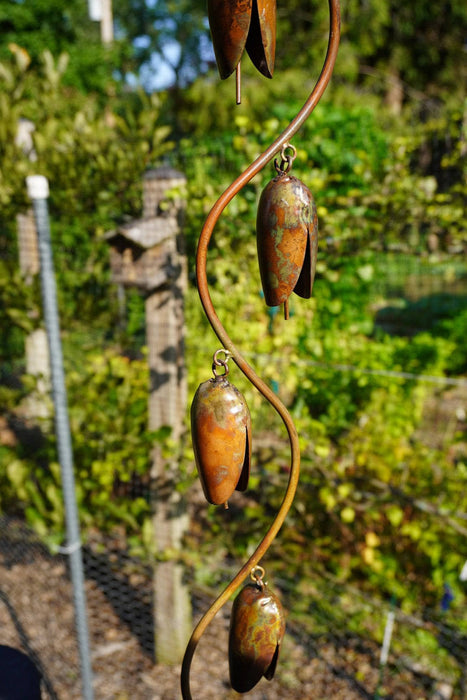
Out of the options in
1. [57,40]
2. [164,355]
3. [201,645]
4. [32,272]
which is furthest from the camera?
[57,40]

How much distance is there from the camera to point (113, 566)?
3.19 meters

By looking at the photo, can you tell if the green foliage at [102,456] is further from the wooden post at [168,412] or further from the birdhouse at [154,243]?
the birdhouse at [154,243]

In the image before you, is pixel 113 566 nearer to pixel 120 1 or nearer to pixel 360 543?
pixel 360 543

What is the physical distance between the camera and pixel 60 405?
7.29 feet

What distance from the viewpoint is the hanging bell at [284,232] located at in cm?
79

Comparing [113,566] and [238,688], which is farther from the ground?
[238,688]

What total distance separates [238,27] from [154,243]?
1.48 metres

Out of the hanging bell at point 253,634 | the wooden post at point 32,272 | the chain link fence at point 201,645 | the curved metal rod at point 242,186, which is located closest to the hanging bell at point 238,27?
the curved metal rod at point 242,186

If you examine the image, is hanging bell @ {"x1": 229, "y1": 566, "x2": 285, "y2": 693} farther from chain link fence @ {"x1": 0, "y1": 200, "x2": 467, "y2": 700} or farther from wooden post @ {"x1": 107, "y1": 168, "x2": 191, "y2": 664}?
chain link fence @ {"x1": 0, "y1": 200, "x2": 467, "y2": 700}

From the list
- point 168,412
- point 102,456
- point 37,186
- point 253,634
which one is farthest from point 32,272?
point 253,634

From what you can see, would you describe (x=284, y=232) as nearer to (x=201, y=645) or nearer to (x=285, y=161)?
(x=285, y=161)

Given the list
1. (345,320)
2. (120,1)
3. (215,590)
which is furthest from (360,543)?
(120,1)

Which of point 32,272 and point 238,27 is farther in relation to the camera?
point 32,272

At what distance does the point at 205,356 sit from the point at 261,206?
193 cm
